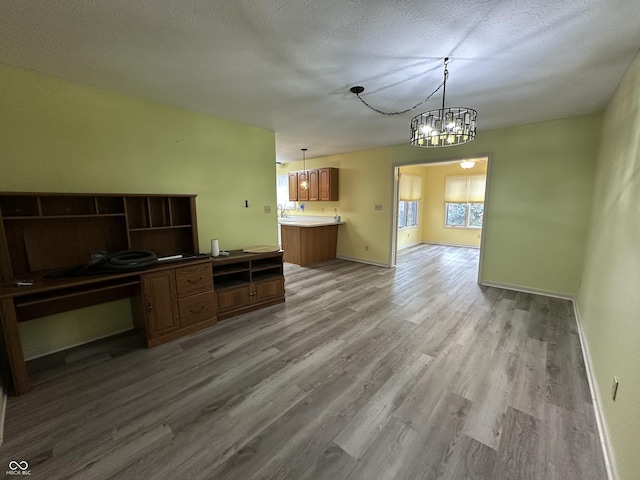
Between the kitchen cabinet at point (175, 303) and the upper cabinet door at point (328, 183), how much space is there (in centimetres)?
382

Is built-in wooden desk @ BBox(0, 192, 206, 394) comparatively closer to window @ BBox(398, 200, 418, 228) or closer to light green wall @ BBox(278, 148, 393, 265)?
light green wall @ BBox(278, 148, 393, 265)

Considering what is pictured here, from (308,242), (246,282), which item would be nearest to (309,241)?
(308,242)

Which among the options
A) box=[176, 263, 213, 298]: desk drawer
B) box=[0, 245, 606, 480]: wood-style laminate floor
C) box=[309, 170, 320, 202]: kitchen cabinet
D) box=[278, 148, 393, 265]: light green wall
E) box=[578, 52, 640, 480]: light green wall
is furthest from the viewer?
box=[309, 170, 320, 202]: kitchen cabinet

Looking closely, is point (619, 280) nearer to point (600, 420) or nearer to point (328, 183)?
point (600, 420)

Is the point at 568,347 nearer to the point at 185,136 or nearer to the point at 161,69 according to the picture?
the point at 161,69

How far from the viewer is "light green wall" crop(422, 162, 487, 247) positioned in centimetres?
750

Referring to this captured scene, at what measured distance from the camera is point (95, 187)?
103 inches

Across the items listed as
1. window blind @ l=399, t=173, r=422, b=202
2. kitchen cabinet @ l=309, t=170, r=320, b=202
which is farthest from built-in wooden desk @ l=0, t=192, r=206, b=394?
window blind @ l=399, t=173, r=422, b=202

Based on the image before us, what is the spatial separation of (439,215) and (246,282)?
6688 millimetres

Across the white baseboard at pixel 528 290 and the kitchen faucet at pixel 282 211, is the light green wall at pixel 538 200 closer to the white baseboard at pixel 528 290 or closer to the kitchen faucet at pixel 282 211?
the white baseboard at pixel 528 290

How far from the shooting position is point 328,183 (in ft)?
20.0

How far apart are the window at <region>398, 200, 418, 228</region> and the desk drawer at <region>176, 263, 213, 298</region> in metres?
5.70

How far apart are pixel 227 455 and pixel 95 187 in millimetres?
2700

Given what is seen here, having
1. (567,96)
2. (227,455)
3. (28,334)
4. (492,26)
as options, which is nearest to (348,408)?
(227,455)
